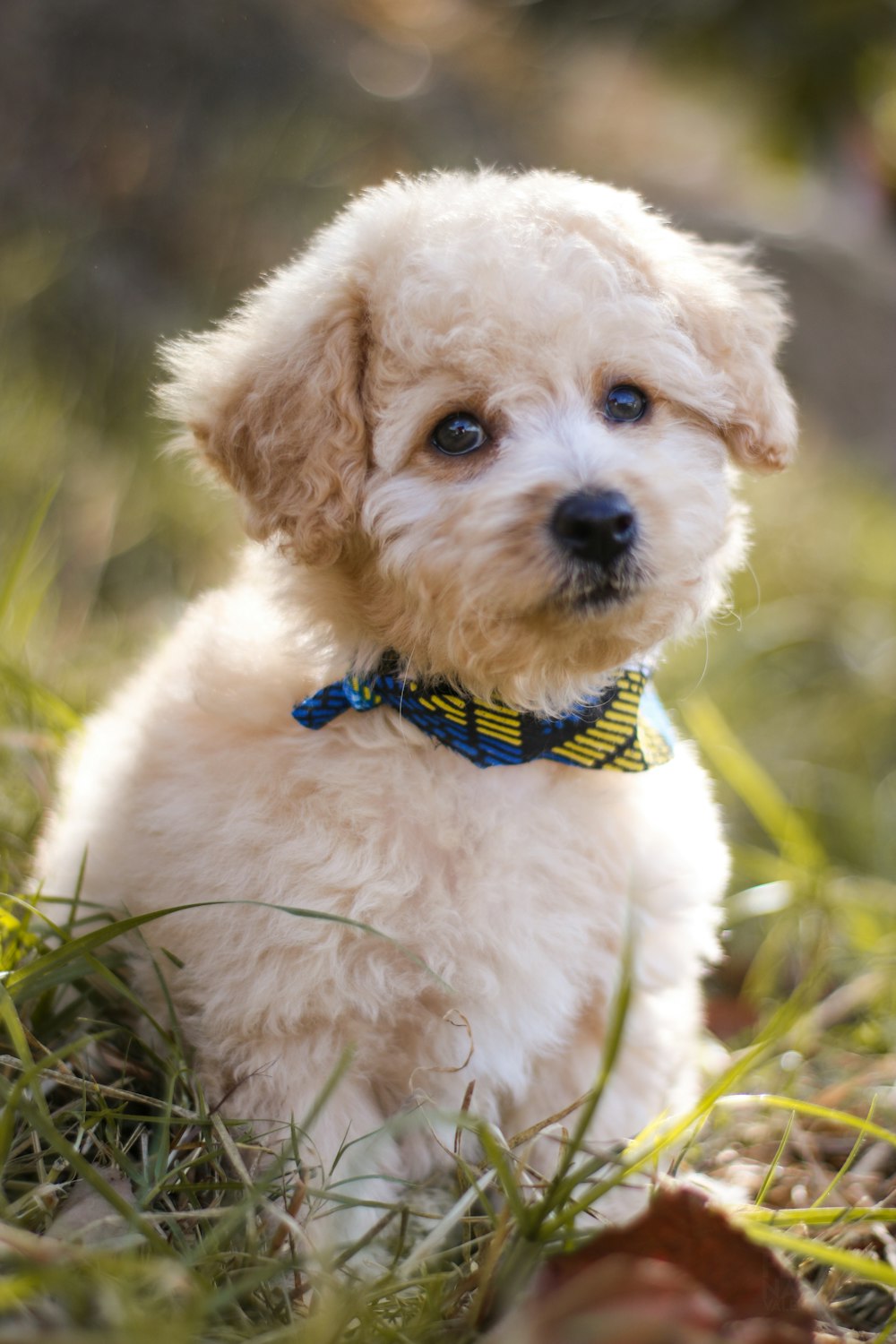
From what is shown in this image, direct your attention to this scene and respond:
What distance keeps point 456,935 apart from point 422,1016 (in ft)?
0.62

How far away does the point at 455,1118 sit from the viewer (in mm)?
1616

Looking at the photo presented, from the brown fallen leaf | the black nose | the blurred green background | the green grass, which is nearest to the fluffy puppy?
the black nose

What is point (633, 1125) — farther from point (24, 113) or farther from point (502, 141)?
point (502, 141)

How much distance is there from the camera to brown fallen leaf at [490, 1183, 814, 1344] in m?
1.22

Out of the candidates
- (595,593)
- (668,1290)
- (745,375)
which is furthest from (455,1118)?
(745,375)

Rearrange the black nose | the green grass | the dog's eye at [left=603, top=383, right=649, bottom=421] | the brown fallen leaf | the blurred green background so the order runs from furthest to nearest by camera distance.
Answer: the blurred green background < the dog's eye at [left=603, top=383, right=649, bottom=421] < the black nose < the green grass < the brown fallen leaf

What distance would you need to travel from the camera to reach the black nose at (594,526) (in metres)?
1.96

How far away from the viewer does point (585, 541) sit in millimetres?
1973

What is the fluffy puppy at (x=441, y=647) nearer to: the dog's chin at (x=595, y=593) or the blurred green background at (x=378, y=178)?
the dog's chin at (x=595, y=593)

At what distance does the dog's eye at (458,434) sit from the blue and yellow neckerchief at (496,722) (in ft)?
1.55

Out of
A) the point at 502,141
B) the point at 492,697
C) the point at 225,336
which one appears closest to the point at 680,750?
the point at 492,697

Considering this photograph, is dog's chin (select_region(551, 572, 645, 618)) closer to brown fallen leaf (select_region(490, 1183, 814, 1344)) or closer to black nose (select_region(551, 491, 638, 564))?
black nose (select_region(551, 491, 638, 564))

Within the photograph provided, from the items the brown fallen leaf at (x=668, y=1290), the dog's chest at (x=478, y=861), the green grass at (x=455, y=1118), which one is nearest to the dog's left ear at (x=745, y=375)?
the green grass at (x=455, y=1118)

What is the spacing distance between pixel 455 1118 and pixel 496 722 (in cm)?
80
